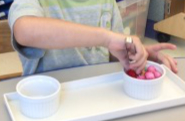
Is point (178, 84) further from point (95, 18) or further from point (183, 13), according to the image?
point (183, 13)

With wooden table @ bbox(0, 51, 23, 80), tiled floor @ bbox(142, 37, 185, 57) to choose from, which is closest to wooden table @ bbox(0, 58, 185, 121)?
wooden table @ bbox(0, 51, 23, 80)

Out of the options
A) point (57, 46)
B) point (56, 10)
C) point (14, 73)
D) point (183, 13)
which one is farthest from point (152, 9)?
point (57, 46)

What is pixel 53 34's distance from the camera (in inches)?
25.3

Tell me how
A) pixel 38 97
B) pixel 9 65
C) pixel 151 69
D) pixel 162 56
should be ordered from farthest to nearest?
pixel 9 65, pixel 162 56, pixel 151 69, pixel 38 97

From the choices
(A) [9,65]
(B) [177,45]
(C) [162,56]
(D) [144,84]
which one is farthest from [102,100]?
(B) [177,45]

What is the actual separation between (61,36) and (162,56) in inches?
11.4

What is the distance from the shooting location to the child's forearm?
639mm

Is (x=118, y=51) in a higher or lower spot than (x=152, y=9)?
higher

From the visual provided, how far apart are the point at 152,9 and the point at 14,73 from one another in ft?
3.94

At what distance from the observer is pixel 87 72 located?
759mm

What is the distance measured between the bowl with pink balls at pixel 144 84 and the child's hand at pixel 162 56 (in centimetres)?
12

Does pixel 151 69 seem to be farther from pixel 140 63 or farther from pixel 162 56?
pixel 162 56

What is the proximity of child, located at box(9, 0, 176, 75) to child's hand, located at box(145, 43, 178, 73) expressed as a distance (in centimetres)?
13

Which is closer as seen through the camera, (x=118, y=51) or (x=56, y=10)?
(x=118, y=51)
